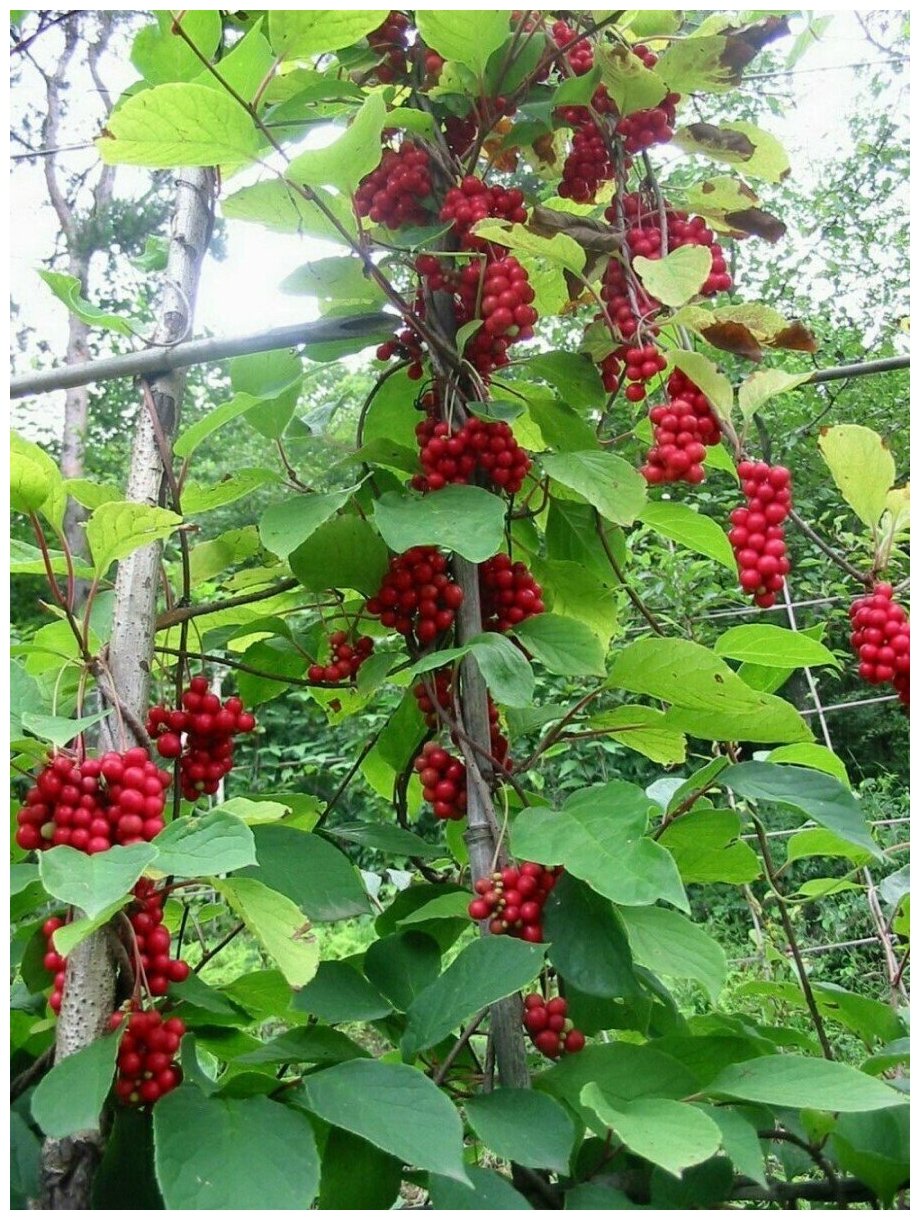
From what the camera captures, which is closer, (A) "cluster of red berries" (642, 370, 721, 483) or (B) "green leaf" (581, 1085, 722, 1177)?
(B) "green leaf" (581, 1085, 722, 1177)

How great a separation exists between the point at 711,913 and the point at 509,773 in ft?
9.97

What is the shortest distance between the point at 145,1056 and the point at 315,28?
1.93 feet

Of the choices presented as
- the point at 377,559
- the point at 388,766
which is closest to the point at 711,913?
the point at 388,766

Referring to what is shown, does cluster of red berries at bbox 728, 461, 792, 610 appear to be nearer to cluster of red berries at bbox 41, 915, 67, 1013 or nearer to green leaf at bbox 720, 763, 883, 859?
green leaf at bbox 720, 763, 883, 859

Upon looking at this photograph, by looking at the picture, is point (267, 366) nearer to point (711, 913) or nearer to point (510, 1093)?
point (510, 1093)

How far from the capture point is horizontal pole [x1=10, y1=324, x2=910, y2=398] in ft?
1.97

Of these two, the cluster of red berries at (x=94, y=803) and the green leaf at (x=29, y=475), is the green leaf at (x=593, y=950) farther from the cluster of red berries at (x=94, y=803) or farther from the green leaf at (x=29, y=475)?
the green leaf at (x=29, y=475)

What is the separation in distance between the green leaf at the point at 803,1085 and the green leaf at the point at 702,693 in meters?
0.18

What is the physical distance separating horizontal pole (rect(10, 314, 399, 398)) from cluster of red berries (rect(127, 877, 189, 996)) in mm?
315

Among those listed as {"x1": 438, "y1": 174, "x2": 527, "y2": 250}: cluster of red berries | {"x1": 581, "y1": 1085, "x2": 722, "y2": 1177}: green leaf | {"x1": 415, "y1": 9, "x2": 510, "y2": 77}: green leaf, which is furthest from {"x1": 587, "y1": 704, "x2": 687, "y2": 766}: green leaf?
{"x1": 415, "y1": 9, "x2": 510, "y2": 77}: green leaf

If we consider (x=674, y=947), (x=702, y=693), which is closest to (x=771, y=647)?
(x=702, y=693)

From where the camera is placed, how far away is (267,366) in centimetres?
70

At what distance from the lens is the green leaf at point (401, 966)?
1.90 ft

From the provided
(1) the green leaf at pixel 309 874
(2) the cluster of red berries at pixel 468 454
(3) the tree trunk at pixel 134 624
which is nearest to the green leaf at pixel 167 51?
(3) the tree trunk at pixel 134 624
